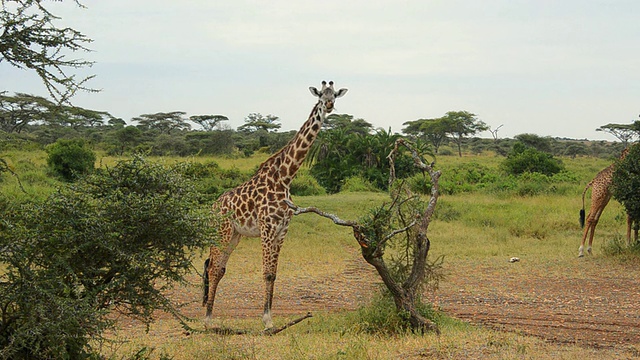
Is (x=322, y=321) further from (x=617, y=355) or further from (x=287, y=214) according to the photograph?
(x=617, y=355)

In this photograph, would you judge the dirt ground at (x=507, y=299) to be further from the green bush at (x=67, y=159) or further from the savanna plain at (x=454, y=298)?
the green bush at (x=67, y=159)

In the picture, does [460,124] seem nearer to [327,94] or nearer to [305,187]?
[305,187]

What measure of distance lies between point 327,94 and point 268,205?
165 centimetres

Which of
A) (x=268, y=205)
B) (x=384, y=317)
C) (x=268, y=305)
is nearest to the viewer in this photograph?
(x=384, y=317)

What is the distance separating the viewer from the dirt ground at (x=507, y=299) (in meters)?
8.43

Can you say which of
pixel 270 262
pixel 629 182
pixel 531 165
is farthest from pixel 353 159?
pixel 270 262

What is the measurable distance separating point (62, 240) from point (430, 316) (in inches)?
176

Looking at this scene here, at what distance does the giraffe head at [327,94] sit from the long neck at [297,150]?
8 centimetres

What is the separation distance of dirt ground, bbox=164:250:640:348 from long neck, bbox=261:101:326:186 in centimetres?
190

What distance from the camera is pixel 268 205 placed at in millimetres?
8906

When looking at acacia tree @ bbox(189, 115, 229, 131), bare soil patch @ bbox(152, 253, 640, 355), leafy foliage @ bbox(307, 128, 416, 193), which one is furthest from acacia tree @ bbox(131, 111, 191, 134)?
bare soil patch @ bbox(152, 253, 640, 355)

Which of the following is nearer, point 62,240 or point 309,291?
point 62,240

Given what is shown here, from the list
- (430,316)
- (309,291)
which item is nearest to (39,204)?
(430,316)

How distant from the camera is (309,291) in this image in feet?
35.9
